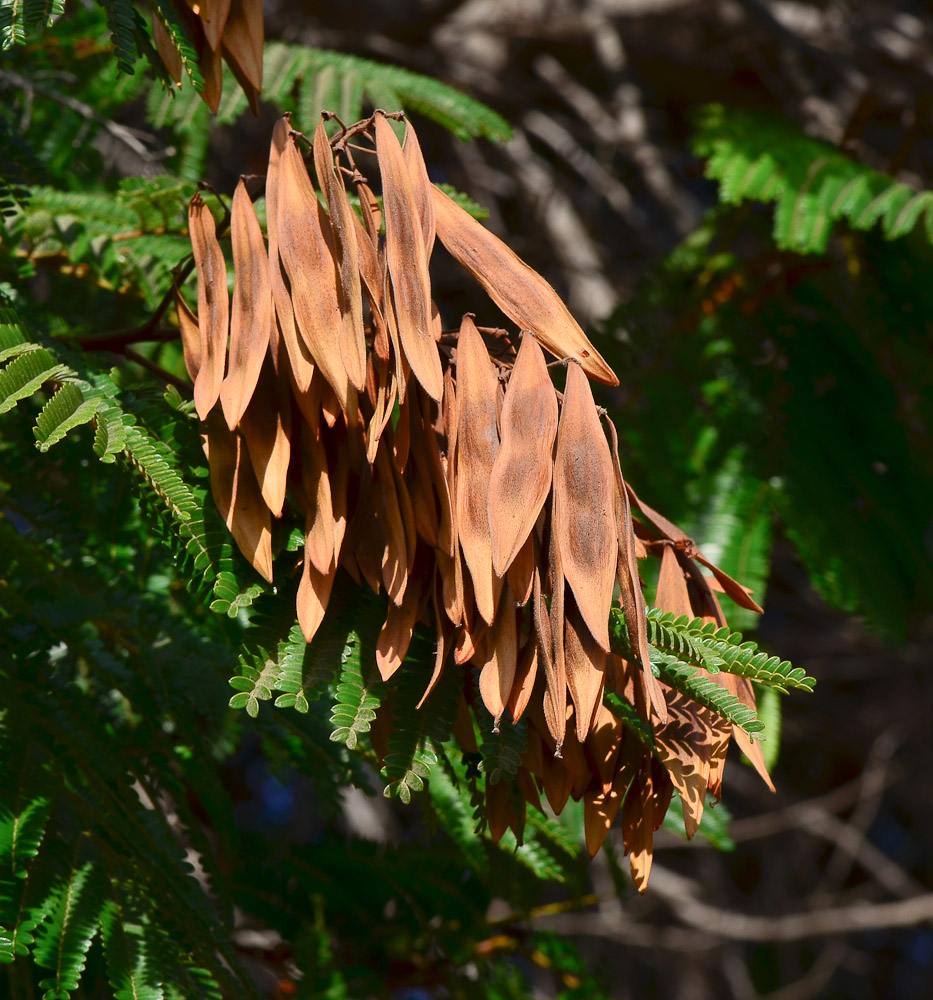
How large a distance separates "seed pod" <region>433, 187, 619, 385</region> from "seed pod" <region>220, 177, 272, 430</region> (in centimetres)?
12

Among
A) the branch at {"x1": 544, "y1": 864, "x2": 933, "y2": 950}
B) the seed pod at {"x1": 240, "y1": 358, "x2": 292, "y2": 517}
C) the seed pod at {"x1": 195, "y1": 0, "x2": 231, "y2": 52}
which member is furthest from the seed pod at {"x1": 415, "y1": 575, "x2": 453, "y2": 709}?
the branch at {"x1": 544, "y1": 864, "x2": 933, "y2": 950}

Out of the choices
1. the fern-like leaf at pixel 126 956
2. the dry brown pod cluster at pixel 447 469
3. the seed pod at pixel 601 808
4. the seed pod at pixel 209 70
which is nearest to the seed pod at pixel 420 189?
the dry brown pod cluster at pixel 447 469

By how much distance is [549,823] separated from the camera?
91 cm

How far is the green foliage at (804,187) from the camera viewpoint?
4.60ft

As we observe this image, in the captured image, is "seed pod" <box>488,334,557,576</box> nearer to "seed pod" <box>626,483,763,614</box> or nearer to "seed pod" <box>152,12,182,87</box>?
"seed pod" <box>626,483,763,614</box>

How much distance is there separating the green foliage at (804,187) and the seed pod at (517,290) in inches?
35.6

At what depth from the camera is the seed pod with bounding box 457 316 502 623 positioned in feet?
1.79

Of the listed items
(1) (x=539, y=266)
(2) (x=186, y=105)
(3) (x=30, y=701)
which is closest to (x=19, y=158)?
(2) (x=186, y=105)

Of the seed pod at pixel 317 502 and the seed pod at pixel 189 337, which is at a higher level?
the seed pod at pixel 189 337

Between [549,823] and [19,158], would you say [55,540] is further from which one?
[549,823]

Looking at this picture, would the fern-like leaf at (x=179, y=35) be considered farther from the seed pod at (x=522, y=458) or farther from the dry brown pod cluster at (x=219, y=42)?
the seed pod at (x=522, y=458)

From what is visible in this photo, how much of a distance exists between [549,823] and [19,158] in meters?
0.87

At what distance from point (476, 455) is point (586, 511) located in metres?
0.07

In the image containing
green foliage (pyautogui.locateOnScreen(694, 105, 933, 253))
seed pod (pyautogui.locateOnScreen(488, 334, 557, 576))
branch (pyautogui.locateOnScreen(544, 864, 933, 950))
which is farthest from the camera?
branch (pyautogui.locateOnScreen(544, 864, 933, 950))
